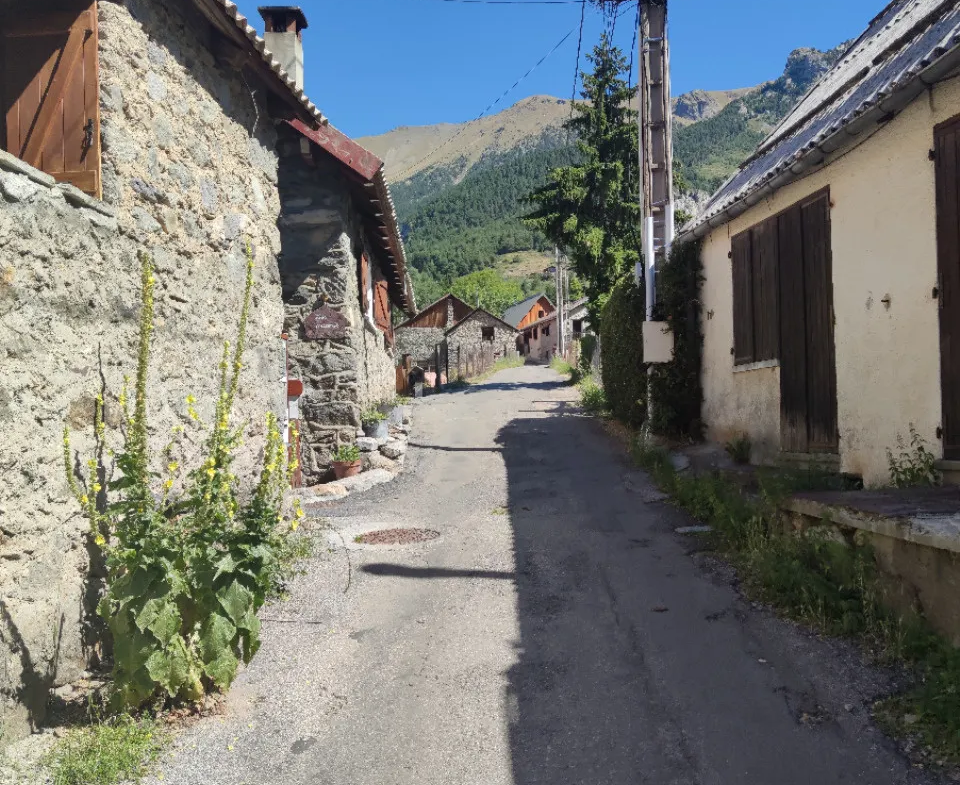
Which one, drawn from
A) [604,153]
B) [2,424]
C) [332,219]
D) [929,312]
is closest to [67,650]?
[2,424]

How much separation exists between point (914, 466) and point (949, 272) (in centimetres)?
142


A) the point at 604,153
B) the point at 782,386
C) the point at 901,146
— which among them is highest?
the point at 604,153

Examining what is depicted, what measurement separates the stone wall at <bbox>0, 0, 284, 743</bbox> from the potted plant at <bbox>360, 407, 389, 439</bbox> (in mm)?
4419

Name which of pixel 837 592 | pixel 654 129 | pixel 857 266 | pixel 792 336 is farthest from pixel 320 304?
pixel 837 592

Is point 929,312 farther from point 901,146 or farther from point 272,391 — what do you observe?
point 272,391

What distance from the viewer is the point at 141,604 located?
3.34m

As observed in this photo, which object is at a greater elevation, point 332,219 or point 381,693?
point 332,219

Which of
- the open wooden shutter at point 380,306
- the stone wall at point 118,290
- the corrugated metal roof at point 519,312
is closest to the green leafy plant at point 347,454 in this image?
the stone wall at point 118,290

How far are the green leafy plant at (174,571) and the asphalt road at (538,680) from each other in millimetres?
349

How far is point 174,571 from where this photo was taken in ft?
11.3

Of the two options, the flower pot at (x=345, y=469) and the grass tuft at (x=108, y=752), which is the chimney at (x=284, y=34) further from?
the grass tuft at (x=108, y=752)

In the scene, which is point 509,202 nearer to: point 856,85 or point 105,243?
point 856,85

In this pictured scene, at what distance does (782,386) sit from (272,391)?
17.1 ft

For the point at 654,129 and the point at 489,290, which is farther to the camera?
the point at 489,290
